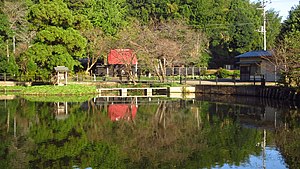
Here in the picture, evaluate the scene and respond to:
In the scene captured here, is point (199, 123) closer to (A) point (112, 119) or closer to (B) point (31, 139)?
(A) point (112, 119)

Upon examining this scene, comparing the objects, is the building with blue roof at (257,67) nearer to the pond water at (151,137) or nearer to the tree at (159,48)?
the tree at (159,48)

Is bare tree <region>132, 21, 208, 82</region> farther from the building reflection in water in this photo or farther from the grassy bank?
the building reflection in water

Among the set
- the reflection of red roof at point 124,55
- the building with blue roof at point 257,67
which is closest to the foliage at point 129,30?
the reflection of red roof at point 124,55

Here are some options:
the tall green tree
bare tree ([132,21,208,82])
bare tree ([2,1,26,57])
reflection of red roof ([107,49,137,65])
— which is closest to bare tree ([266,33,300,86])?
bare tree ([132,21,208,82])

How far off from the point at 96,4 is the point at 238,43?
18.2 m

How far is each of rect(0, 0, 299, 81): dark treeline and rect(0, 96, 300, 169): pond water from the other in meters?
12.1

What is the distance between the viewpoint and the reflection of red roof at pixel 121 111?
65.7 feet

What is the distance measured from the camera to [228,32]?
56094mm

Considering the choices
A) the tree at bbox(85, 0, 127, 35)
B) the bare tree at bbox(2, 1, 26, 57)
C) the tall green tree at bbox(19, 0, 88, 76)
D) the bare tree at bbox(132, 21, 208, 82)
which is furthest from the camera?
the tree at bbox(85, 0, 127, 35)

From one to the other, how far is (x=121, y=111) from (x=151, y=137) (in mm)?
7895

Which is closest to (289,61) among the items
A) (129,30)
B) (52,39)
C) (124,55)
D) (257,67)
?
(257,67)

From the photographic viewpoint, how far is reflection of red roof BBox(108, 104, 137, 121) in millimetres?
20028

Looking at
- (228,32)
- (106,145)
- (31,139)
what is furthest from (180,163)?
(228,32)

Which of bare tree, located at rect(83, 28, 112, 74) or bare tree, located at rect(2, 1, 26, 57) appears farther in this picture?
bare tree, located at rect(83, 28, 112, 74)
